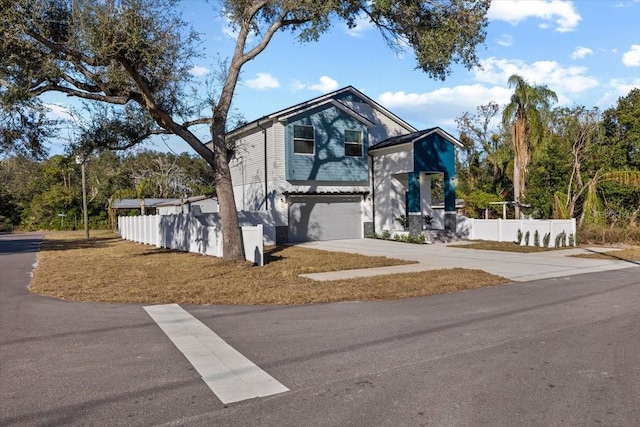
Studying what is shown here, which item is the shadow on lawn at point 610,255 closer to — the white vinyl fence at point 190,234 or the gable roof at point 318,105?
the white vinyl fence at point 190,234

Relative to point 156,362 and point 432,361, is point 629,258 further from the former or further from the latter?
point 156,362

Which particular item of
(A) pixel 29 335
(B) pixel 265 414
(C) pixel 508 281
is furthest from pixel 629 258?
(A) pixel 29 335

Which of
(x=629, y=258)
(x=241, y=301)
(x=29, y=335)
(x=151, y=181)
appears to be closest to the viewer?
(x=29, y=335)

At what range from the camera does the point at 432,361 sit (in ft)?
18.0

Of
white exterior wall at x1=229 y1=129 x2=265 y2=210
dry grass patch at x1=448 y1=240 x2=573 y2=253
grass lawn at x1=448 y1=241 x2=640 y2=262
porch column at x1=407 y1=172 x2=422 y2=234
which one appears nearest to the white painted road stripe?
grass lawn at x1=448 y1=241 x2=640 y2=262

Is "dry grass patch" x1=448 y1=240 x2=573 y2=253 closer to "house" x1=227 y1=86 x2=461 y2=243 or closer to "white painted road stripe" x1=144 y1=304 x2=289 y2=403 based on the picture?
"house" x1=227 y1=86 x2=461 y2=243

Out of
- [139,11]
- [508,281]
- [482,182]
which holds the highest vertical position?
[139,11]

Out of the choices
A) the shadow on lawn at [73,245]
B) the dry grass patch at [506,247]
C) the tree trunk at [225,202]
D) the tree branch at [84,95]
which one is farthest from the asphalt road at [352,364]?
the shadow on lawn at [73,245]

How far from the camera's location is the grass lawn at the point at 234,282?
9570 millimetres

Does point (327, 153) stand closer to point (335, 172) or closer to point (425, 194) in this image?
point (335, 172)

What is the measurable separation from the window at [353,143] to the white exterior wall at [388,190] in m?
1.10

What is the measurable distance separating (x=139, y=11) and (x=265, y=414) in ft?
37.8

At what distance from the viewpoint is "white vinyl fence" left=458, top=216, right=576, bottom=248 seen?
781 inches

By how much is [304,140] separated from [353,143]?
2.87 meters
